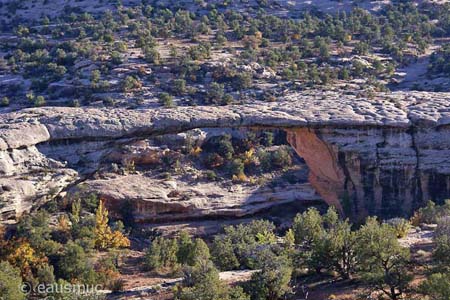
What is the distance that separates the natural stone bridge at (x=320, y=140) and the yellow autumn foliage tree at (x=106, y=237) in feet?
7.19

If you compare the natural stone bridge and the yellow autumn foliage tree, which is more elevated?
the natural stone bridge

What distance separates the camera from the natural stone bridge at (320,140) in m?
22.2

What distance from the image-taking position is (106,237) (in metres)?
23.8

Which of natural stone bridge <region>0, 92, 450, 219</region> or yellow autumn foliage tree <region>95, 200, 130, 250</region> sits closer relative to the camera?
natural stone bridge <region>0, 92, 450, 219</region>

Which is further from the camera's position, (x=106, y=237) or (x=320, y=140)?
(x=320, y=140)

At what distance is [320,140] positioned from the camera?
83.2ft

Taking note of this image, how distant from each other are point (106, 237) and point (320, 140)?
9088 mm

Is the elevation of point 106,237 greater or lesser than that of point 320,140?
lesser

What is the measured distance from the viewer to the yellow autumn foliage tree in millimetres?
23531

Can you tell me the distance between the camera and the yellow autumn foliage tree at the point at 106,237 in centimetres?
2353

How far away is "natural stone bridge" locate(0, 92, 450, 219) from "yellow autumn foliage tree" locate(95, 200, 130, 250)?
2190 mm

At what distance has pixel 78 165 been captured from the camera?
22.9 m

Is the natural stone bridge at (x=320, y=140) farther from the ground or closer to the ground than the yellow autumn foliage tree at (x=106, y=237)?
farther from the ground

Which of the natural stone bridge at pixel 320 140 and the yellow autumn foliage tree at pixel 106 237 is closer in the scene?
the natural stone bridge at pixel 320 140
